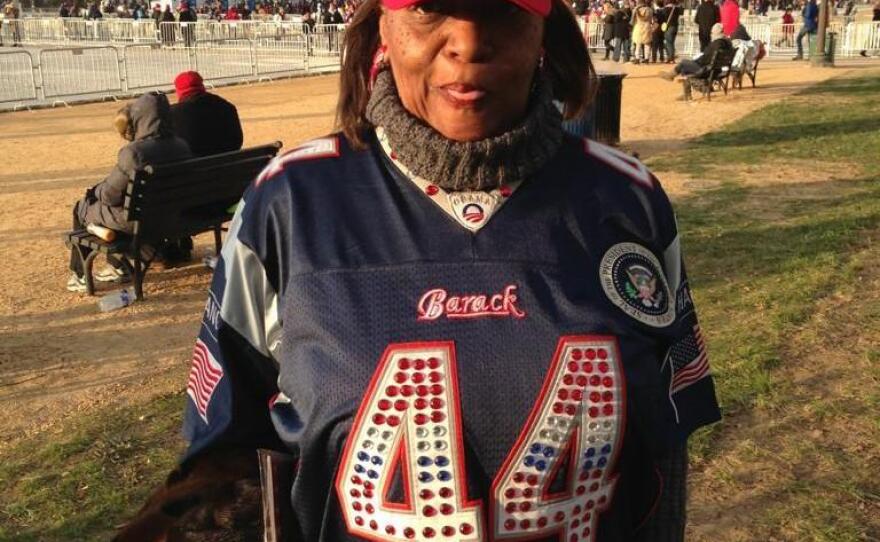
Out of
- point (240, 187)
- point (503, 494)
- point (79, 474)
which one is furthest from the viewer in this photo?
point (240, 187)

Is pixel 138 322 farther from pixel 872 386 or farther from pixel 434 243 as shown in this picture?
pixel 434 243

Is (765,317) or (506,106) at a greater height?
(506,106)

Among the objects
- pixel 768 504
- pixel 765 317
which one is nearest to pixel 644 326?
pixel 768 504

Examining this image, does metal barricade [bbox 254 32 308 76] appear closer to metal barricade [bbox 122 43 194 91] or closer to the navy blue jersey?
metal barricade [bbox 122 43 194 91]

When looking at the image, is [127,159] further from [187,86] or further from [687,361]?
[687,361]

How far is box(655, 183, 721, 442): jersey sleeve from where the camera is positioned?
5.50 ft

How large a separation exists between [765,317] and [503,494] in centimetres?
505

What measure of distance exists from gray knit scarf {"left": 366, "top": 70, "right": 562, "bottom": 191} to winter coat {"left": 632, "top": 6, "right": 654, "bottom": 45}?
25648mm

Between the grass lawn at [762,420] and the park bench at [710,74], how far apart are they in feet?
31.7

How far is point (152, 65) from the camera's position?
24.5 m

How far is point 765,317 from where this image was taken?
20.2ft

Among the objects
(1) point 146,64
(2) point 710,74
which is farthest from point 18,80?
(2) point 710,74

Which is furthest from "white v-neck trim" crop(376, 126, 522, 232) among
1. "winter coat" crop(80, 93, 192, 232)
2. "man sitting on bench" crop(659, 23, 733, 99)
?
"man sitting on bench" crop(659, 23, 733, 99)

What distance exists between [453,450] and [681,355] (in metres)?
0.49
